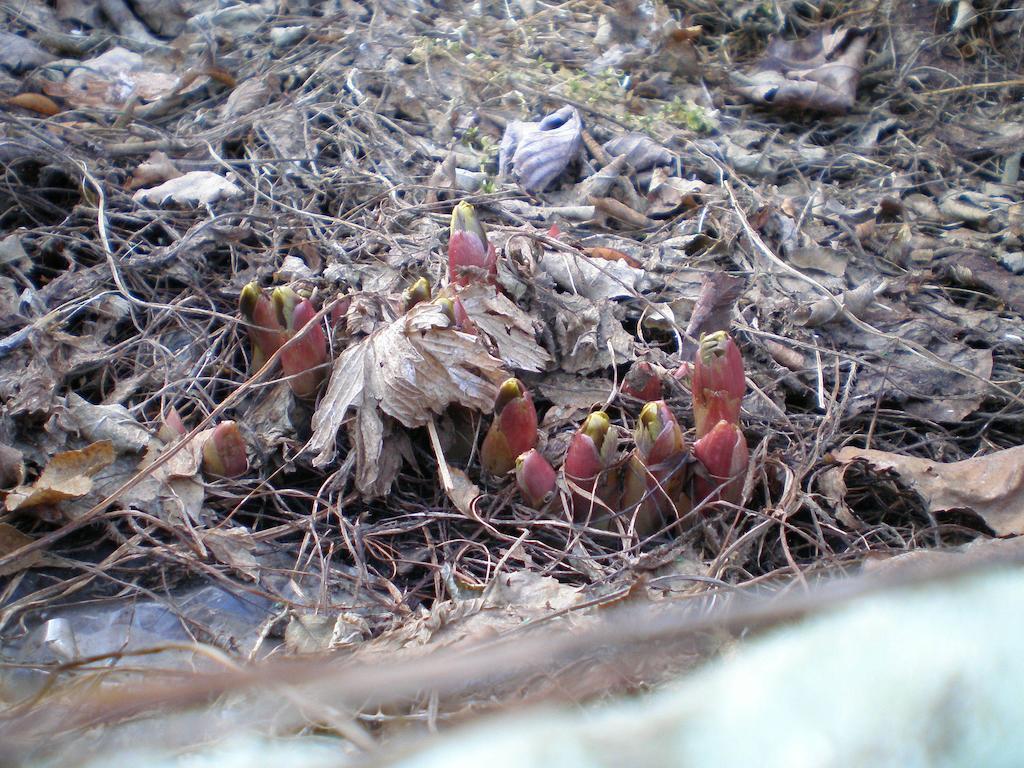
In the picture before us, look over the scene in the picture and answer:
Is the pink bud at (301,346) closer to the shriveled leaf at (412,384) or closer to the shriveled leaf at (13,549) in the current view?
the shriveled leaf at (412,384)

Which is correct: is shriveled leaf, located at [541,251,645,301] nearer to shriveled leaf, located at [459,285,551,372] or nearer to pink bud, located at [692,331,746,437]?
shriveled leaf, located at [459,285,551,372]

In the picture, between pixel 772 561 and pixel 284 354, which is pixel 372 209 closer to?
pixel 284 354

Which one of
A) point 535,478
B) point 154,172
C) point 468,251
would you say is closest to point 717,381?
point 535,478

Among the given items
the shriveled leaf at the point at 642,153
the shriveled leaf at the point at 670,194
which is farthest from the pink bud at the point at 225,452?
the shriveled leaf at the point at 642,153

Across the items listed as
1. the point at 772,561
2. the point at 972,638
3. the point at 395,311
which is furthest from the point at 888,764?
the point at 395,311

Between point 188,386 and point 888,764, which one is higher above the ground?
point 888,764
